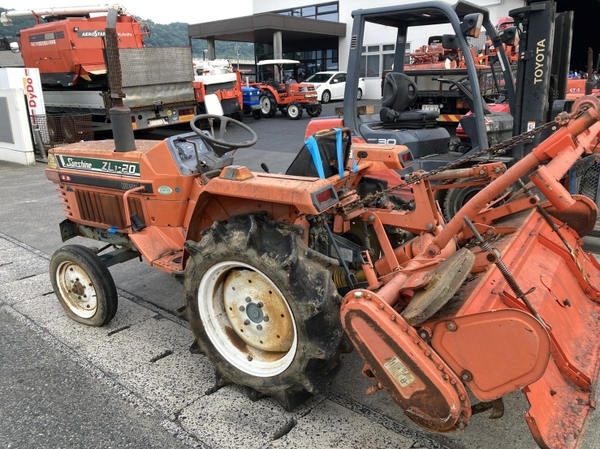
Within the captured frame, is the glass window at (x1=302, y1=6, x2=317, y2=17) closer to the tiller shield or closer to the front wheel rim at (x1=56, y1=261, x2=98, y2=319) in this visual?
the front wheel rim at (x1=56, y1=261, x2=98, y2=319)

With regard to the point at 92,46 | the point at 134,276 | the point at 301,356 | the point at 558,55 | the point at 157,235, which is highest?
the point at 92,46

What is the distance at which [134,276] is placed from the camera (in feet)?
14.9

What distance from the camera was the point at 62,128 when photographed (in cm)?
1155

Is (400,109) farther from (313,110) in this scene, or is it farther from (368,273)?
(313,110)

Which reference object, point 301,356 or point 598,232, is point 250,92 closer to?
point 598,232

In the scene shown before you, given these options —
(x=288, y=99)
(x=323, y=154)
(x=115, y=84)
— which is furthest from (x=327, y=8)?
(x=323, y=154)

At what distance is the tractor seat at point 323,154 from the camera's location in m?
2.71

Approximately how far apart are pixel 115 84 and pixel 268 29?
72.5 ft

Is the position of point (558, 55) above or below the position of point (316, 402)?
above

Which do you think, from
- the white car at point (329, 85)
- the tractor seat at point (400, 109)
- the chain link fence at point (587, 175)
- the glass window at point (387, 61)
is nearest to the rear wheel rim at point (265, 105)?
the white car at point (329, 85)

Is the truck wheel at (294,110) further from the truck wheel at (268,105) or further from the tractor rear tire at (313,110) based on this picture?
the truck wheel at (268,105)

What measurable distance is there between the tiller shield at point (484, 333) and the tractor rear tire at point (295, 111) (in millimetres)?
16053

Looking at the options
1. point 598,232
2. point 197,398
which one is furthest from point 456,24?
point 197,398

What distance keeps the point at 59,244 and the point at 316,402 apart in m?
4.05
